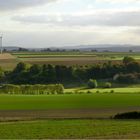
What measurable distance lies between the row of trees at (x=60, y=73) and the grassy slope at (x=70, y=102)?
29.7m

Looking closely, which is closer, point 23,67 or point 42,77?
point 42,77

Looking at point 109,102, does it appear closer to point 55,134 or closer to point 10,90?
point 10,90

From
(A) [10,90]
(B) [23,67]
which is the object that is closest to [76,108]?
(A) [10,90]

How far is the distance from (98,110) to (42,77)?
44.0m

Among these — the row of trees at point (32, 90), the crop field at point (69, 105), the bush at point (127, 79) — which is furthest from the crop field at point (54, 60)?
the crop field at point (69, 105)

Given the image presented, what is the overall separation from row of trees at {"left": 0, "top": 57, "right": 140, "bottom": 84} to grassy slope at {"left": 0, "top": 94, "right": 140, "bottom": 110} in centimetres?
2972

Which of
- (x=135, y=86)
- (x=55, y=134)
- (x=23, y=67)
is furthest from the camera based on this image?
(x=23, y=67)

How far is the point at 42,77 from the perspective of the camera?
87.0 metres

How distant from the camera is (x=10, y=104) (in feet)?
163

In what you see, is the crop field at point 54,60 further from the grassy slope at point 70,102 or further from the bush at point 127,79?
the grassy slope at point 70,102

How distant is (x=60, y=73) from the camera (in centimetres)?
9006

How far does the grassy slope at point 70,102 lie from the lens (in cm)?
4769

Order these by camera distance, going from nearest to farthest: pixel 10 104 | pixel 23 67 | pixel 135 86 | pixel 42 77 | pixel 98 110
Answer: pixel 98 110, pixel 10 104, pixel 135 86, pixel 42 77, pixel 23 67

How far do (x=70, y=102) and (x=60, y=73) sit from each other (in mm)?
38828
